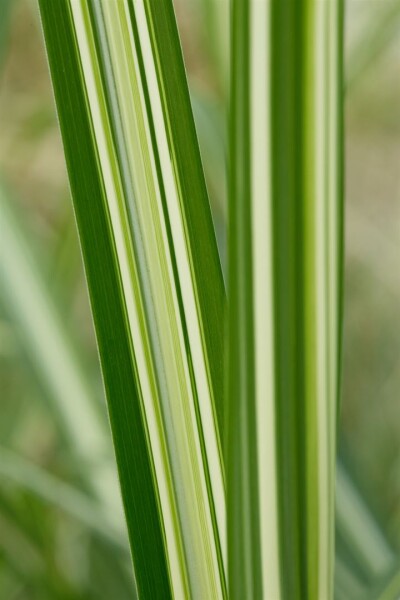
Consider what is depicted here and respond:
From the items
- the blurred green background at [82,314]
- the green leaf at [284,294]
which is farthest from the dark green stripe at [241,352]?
the blurred green background at [82,314]

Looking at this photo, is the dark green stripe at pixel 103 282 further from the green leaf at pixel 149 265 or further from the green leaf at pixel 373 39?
the green leaf at pixel 373 39

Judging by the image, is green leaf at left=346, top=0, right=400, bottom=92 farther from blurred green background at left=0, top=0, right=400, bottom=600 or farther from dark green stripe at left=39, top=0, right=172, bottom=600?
dark green stripe at left=39, top=0, right=172, bottom=600

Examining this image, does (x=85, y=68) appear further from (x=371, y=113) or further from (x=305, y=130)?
(x=371, y=113)

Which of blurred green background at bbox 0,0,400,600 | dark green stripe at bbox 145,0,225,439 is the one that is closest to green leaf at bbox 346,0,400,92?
blurred green background at bbox 0,0,400,600

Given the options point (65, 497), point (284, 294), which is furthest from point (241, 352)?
point (65, 497)

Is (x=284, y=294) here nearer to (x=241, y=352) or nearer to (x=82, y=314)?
(x=241, y=352)

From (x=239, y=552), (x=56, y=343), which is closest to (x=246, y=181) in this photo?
(x=239, y=552)
